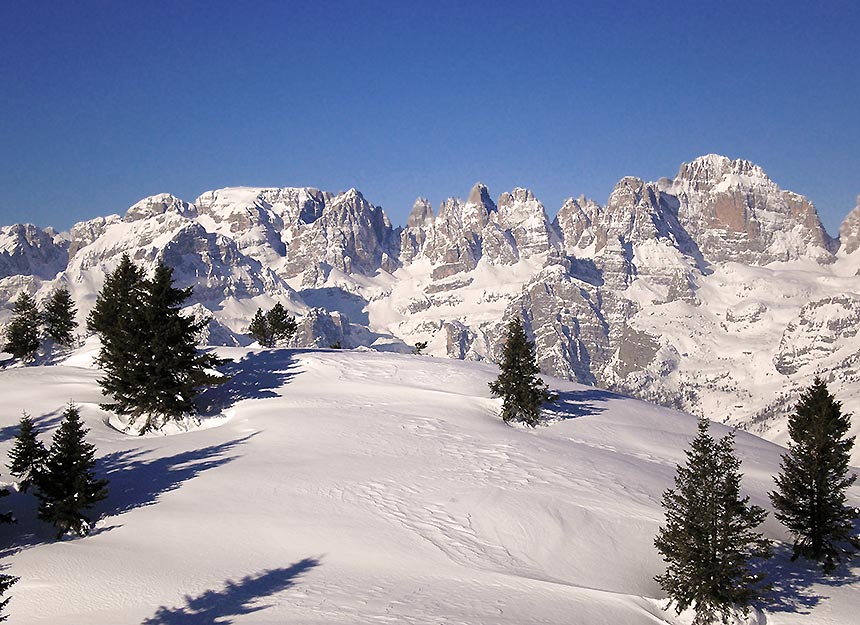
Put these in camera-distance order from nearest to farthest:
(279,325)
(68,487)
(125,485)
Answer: (68,487), (125,485), (279,325)

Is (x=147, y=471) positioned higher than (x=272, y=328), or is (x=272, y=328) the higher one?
(x=272, y=328)

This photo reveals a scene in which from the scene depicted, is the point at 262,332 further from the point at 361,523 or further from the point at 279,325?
the point at 361,523

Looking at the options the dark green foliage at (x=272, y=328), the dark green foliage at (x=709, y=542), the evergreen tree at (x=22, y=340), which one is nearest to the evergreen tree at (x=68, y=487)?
the dark green foliage at (x=709, y=542)

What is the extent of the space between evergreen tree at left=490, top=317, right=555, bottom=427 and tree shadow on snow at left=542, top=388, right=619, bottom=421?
3.06 meters

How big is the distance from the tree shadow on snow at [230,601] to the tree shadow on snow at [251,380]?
72.8ft

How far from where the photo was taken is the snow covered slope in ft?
55.4

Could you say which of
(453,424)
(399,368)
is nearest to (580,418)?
(453,424)

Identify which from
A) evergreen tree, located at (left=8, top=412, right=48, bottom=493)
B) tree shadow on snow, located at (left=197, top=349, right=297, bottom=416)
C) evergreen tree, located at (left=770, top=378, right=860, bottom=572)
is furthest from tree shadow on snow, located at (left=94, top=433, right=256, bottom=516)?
evergreen tree, located at (left=770, top=378, right=860, bottom=572)

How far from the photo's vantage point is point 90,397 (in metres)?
38.3

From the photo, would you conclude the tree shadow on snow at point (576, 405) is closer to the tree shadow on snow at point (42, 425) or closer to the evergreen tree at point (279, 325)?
the tree shadow on snow at point (42, 425)

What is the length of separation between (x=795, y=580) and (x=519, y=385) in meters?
19.3

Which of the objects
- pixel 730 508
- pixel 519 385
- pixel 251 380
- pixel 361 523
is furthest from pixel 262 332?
pixel 730 508

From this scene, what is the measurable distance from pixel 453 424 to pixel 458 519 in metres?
13.8

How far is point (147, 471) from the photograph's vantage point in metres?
27.3
